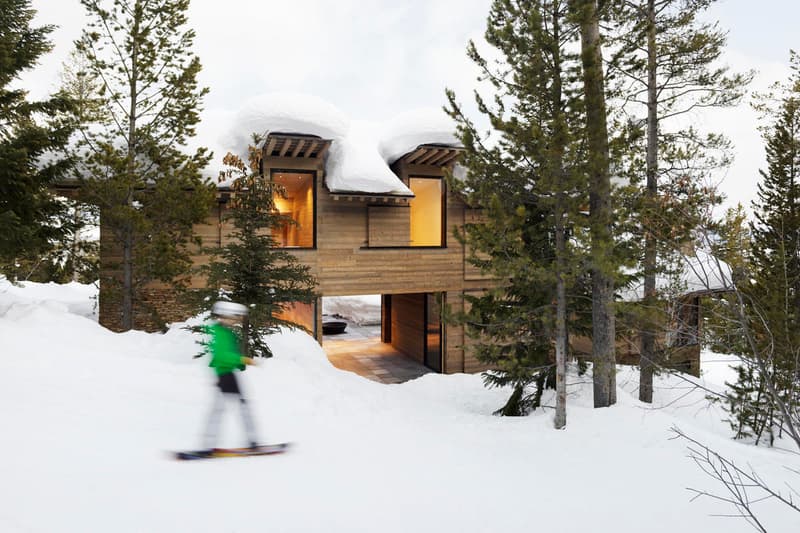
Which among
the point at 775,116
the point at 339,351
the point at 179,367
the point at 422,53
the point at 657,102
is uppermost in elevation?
the point at 422,53

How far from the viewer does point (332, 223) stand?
14695 mm

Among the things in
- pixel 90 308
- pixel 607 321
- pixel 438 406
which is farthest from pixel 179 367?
pixel 90 308

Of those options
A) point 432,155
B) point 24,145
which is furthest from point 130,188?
point 432,155

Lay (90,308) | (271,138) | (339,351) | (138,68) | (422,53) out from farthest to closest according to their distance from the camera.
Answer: (422,53), (339,351), (90,308), (271,138), (138,68)

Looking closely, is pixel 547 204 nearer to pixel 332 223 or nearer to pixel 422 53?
pixel 332 223

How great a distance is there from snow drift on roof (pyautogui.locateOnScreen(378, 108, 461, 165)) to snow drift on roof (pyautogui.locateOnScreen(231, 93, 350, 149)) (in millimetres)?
2120

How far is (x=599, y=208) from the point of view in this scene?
8.34 m

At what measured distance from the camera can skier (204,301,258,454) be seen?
201 inches

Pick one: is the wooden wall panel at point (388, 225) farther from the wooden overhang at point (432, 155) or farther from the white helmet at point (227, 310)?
the white helmet at point (227, 310)

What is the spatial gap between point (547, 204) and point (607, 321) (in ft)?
8.77

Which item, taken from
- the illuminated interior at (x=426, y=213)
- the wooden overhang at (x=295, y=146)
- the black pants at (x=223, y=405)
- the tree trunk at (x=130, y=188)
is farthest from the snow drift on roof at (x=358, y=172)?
the black pants at (x=223, y=405)

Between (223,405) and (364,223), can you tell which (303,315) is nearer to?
(364,223)

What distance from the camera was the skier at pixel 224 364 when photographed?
5105 millimetres

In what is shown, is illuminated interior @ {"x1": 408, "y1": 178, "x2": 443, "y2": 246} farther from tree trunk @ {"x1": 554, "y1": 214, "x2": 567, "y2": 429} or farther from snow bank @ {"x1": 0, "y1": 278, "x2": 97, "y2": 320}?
snow bank @ {"x1": 0, "y1": 278, "x2": 97, "y2": 320}
